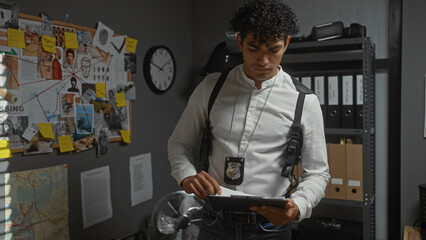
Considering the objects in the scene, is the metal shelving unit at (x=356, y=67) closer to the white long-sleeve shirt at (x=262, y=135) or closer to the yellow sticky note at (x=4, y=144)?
the white long-sleeve shirt at (x=262, y=135)

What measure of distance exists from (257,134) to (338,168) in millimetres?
1464

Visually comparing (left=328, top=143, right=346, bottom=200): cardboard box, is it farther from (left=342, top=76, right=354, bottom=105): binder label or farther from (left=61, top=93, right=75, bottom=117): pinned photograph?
(left=61, top=93, right=75, bottom=117): pinned photograph

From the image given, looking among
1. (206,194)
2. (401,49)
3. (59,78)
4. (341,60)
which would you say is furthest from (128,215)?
(401,49)

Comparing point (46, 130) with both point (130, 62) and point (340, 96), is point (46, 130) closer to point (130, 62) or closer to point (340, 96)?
point (130, 62)

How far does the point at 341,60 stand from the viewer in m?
2.80

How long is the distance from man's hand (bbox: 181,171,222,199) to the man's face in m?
0.34

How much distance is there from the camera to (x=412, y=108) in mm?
2459

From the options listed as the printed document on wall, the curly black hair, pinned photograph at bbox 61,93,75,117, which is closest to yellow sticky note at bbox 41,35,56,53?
pinned photograph at bbox 61,93,75,117

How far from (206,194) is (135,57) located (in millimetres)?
1651

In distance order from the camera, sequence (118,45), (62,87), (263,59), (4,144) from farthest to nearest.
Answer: (118,45) → (62,87) → (4,144) → (263,59)

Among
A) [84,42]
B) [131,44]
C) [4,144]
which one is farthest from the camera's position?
[131,44]

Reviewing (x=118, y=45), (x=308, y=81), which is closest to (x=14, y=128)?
(x=118, y=45)

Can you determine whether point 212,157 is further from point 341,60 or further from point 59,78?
point 341,60

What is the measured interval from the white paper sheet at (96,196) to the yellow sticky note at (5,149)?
467 millimetres
